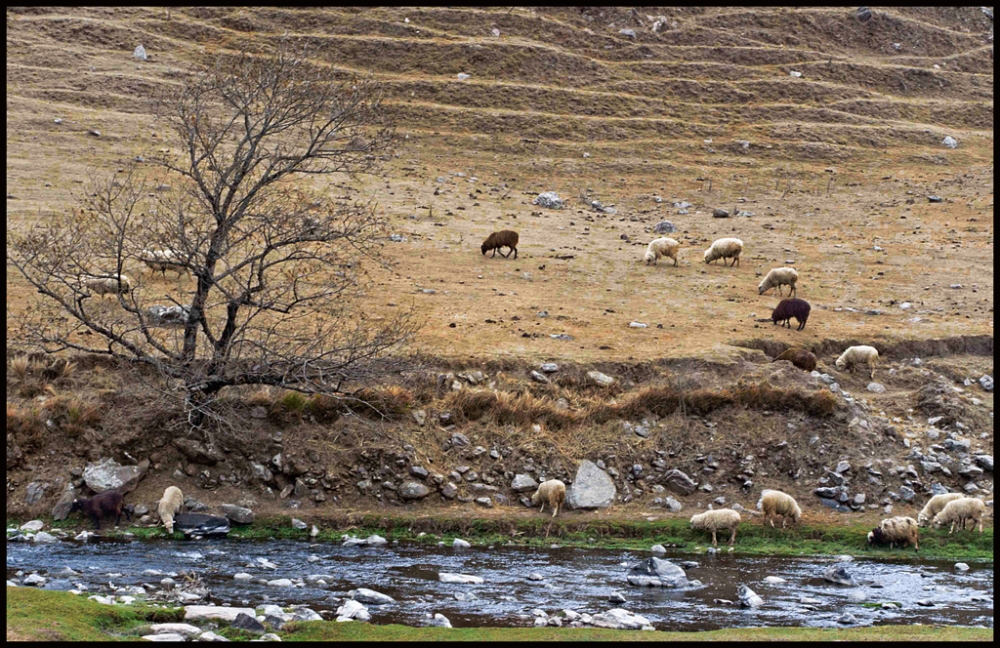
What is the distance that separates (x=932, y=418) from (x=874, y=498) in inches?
131

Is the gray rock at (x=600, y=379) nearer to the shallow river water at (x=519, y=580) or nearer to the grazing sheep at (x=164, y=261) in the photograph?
the shallow river water at (x=519, y=580)

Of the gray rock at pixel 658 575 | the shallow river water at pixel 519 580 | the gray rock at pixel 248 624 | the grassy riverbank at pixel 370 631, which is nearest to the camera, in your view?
the grassy riverbank at pixel 370 631

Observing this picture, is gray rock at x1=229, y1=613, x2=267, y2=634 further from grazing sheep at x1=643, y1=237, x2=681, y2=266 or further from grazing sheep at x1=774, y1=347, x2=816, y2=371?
grazing sheep at x1=643, y1=237, x2=681, y2=266

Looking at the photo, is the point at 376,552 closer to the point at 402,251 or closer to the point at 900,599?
the point at 900,599

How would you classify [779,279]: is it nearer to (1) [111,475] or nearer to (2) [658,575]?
(2) [658,575]

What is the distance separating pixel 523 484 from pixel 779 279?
1332 cm

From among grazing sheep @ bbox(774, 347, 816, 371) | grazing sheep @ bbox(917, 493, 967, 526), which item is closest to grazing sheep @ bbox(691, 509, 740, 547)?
grazing sheep @ bbox(917, 493, 967, 526)

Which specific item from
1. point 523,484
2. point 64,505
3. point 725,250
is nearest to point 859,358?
point 523,484

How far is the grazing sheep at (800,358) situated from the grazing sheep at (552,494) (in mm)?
7456

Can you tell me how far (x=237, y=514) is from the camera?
1902 cm

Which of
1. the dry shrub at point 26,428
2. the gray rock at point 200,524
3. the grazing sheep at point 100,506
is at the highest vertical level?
the dry shrub at point 26,428

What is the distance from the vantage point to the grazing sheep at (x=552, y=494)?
19906mm

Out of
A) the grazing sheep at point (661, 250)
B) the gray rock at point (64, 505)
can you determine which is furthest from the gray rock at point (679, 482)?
the grazing sheep at point (661, 250)

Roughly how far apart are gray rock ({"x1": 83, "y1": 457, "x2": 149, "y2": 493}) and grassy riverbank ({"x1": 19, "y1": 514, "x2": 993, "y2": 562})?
0.91 meters
